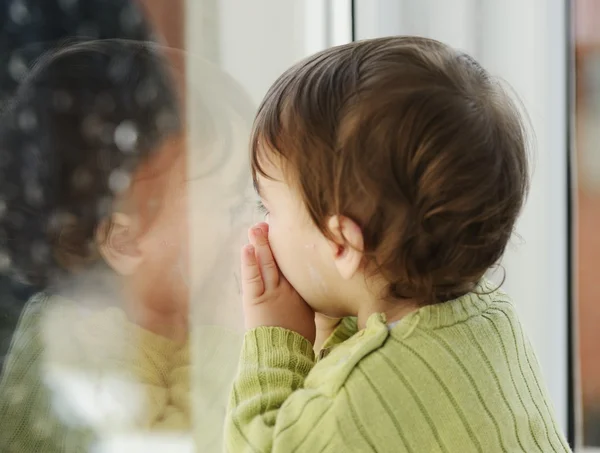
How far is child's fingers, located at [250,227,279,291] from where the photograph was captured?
2.81ft

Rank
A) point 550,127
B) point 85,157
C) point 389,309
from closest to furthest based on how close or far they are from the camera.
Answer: point 85,157 → point 389,309 → point 550,127

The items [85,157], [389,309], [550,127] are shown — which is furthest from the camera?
[550,127]

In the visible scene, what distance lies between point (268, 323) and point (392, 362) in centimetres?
14

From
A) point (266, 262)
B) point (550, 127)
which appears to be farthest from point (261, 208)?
point (550, 127)

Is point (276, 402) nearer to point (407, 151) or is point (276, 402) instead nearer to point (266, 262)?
point (266, 262)

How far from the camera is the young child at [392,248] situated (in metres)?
0.74

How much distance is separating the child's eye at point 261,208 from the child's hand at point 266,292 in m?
0.02

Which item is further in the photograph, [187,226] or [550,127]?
[550,127]

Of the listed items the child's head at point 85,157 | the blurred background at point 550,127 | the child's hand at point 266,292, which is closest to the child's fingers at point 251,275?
the child's hand at point 266,292

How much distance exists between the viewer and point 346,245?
0.79 meters

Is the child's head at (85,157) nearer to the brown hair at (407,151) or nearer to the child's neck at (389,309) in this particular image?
the brown hair at (407,151)

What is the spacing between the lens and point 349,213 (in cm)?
77

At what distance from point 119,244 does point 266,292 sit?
162 mm

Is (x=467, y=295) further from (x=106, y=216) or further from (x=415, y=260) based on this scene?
(x=106, y=216)
